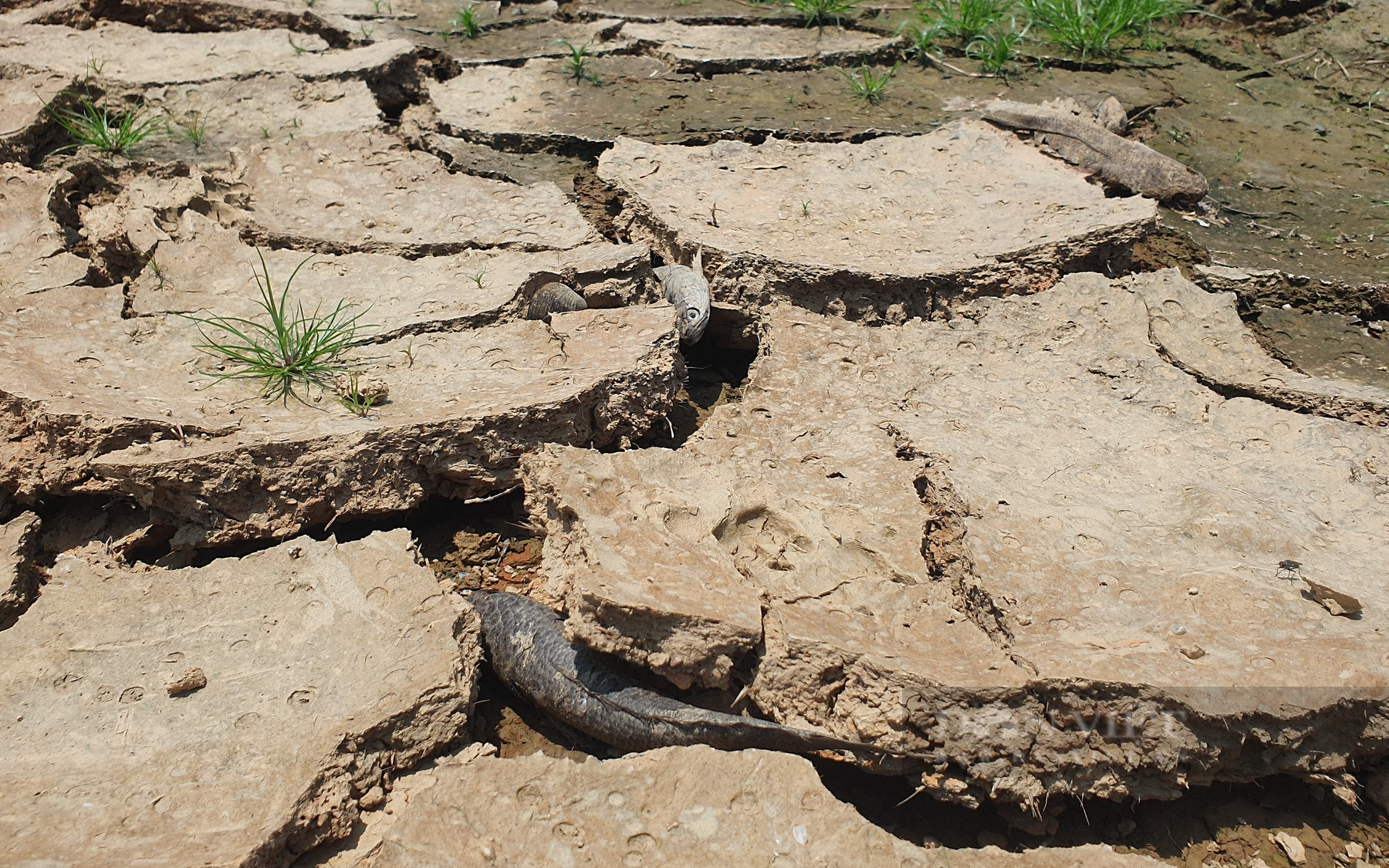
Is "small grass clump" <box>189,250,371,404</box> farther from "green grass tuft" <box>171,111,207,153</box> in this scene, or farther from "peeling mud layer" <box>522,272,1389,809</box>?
"green grass tuft" <box>171,111,207,153</box>

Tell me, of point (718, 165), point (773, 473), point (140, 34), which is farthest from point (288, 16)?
point (773, 473)

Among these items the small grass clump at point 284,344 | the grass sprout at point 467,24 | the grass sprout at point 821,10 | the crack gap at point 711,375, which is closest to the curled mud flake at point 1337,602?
the crack gap at point 711,375

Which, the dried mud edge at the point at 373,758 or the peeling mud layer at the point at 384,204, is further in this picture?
the peeling mud layer at the point at 384,204

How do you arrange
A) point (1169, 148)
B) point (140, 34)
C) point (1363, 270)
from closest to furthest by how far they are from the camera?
1. point (1363, 270)
2. point (1169, 148)
3. point (140, 34)

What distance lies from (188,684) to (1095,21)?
15.5ft

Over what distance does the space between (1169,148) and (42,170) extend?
4.19 m

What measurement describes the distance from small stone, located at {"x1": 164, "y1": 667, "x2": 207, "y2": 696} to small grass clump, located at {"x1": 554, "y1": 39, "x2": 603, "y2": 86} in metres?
3.15

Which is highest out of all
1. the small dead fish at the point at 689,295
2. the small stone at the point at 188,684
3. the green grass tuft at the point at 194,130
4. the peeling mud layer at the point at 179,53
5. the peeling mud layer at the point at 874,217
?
the peeling mud layer at the point at 179,53

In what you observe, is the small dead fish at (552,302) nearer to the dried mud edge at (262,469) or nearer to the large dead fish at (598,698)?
the dried mud edge at (262,469)

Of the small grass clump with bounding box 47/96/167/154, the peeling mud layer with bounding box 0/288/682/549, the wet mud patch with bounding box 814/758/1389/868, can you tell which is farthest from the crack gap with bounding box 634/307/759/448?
the small grass clump with bounding box 47/96/167/154

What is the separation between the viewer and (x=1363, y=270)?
11.0 ft

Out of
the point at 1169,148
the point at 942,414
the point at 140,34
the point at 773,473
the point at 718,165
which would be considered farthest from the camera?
the point at 140,34

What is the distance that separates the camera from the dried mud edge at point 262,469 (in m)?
2.33

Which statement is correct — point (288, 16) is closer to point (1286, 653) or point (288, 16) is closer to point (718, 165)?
point (718, 165)
